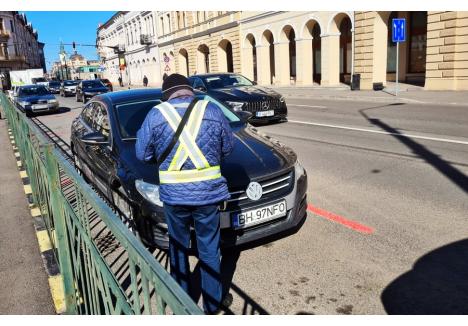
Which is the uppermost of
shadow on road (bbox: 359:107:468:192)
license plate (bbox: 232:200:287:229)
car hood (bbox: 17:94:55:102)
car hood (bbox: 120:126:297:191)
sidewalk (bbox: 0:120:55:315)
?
car hood (bbox: 17:94:55:102)

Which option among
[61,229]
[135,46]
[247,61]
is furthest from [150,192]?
[135,46]

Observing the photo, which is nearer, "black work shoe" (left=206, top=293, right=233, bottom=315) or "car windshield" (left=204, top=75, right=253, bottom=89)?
"black work shoe" (left=206, top=293, right=233, bottom=315)

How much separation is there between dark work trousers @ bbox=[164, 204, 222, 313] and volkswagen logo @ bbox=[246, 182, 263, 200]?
70 centimetres

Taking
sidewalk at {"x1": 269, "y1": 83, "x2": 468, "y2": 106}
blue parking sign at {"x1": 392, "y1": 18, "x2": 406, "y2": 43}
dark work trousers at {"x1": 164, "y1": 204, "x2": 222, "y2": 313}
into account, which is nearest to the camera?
dark work trousers at {"x1": 164, "y1": 204, "x2": 222, "y2": 313}

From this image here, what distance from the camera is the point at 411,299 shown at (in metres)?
3.15

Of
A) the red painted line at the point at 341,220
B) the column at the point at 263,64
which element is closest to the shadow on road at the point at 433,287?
the red painted line at the point at 341,220

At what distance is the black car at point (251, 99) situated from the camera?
11.4m

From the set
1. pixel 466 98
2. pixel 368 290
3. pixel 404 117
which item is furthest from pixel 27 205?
pixel 466 98

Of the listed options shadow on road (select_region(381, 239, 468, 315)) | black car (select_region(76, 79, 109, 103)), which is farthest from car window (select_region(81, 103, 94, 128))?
black car (select_region(76, 79, 109, 103))

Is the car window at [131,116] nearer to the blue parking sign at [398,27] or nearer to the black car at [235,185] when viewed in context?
the black car at [235,185]

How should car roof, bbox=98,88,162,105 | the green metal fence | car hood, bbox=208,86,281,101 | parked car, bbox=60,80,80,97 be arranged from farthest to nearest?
parked car, bbox=60,80,80,97, car hood, bbox=208,86,281,101, car roof, bbox=98,88,162,105, the green metal fence

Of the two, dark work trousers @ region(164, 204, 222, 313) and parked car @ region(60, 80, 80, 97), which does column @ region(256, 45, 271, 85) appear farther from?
dark work trousers @ region(164, 204, 222, 313)

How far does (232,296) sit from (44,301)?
61.3 inches

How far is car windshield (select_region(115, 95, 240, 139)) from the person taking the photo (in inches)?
186
